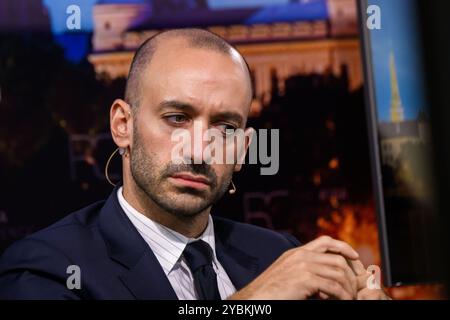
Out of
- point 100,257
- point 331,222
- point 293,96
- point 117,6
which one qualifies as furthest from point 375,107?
point 100,257

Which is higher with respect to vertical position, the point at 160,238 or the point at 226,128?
the point at 226,128

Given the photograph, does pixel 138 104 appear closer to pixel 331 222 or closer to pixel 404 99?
pixel 331 222

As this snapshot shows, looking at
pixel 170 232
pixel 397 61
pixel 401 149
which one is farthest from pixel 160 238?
pixel 397 61

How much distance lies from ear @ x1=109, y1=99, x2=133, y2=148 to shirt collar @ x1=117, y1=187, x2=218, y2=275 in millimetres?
195

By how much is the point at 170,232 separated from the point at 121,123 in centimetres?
36

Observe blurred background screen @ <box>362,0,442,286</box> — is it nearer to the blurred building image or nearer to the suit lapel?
the blurred building image

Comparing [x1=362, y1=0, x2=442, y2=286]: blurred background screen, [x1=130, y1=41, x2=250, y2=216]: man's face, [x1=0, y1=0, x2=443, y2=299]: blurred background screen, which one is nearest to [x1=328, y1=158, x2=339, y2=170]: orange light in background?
[x1=0, y1=0, x2=443, y2=299]: blurred background screen

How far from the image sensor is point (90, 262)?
1.64 meters

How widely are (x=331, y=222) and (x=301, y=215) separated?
0.11 metres

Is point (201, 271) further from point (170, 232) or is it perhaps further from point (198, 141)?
point (198, 141)

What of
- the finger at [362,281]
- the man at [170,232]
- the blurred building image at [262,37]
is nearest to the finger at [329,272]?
the man at [170,232]

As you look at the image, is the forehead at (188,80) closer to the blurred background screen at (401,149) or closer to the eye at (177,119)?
the eye at (177,119)

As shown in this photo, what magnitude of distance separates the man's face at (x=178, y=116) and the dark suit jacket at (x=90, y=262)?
140 mm

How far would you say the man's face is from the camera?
1740 mm
